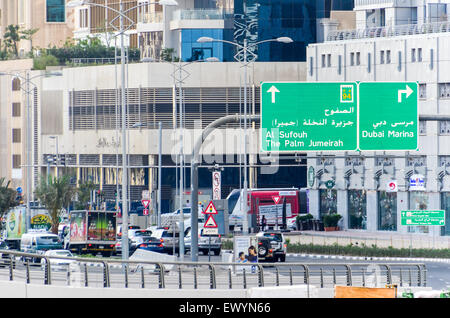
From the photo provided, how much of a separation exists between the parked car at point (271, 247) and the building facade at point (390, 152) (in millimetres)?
15540

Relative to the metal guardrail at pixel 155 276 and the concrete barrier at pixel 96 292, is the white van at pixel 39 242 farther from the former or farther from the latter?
the concrete barrier at pixel 96 292

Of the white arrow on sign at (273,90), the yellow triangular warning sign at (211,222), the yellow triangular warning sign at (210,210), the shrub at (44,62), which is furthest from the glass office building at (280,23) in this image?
the white arrow on sign at (273,90)

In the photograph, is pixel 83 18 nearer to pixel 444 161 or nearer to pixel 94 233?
pixel 444 161

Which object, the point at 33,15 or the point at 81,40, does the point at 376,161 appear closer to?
the point at 81,40

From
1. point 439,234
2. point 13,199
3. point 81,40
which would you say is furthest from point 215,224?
point 81,40

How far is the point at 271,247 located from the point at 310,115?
13.2m

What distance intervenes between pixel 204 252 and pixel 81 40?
2711 inches

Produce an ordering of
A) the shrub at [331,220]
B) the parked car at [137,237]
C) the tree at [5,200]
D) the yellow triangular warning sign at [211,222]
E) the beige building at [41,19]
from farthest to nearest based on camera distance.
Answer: the beige building at [41,19]
the shrub at [331,220]
the tree at [5,200]
the parked car at [137,237]
the yellow triangular warning sign at [211,222]

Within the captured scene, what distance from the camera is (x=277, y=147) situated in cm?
5119

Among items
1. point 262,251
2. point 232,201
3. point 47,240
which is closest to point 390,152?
point 232,201

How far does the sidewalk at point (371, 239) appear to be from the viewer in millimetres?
72375

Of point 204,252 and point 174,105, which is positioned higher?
point 174,105

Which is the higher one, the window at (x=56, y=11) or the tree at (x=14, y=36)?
the window at (x=56, y=11)

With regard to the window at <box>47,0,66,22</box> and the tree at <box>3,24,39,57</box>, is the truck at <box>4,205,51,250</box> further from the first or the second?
the window at <box>47,0,66,22</box>
